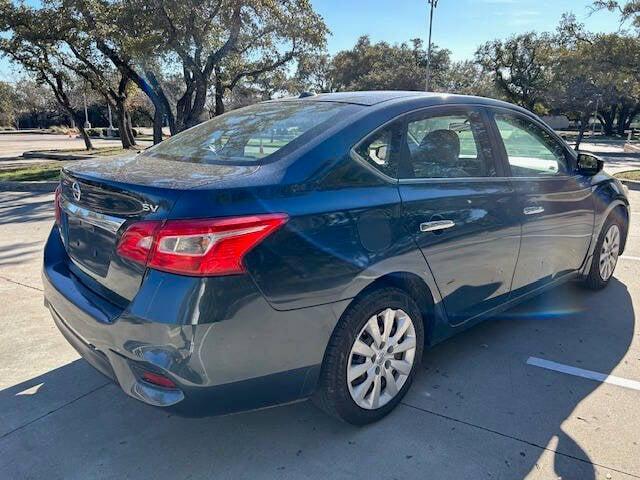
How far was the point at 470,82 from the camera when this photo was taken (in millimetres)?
57906

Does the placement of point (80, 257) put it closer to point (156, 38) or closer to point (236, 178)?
point (236, 178)

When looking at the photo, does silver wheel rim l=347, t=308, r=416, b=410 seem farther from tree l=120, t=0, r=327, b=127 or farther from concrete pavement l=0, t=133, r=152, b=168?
concrete pavement l=0, t=133, r=152, b=168

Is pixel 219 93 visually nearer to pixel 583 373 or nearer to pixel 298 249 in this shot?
pixel 583 373

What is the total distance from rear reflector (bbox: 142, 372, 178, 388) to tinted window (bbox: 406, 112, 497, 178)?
1570mm

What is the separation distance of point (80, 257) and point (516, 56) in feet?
135

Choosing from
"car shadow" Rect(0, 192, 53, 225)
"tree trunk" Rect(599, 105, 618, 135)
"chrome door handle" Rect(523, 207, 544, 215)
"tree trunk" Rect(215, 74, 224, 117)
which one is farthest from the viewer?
"tree trunk" Rect(599, 105, 618, 135)

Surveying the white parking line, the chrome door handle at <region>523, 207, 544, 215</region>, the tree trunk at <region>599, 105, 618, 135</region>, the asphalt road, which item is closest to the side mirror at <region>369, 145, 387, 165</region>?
the chrome door handle at <region>523, 207, 544, 215</region>

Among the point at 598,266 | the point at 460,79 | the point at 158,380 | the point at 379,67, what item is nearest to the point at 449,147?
the point at 158,380

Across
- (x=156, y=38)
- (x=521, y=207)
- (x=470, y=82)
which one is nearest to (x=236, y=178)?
(x=521, y=207)

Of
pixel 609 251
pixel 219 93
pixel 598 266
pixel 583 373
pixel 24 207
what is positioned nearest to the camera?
pixel 583 373

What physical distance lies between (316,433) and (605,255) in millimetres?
3271

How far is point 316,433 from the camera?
102 inches

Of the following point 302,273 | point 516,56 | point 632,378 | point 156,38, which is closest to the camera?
point 302,273

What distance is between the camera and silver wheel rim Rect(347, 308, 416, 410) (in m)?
2.49
